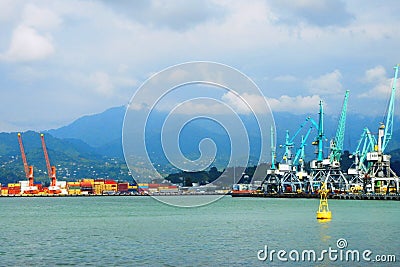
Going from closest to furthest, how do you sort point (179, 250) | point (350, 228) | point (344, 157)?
point (179, 250), point (350, 228), point (344, 157)

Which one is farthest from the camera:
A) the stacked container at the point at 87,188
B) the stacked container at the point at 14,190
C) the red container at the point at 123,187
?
the red container at the point at 123,187

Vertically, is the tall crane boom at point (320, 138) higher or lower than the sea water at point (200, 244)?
higher

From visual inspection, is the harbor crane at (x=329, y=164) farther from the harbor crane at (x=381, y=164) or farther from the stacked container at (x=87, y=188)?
the stacked container at (x=87, y=188)

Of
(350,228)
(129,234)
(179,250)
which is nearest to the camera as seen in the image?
(179,250)

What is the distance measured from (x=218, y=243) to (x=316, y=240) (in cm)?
495

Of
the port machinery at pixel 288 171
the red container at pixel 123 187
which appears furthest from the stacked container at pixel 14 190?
the port machinery at pixel 288 171

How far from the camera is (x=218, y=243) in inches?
1254

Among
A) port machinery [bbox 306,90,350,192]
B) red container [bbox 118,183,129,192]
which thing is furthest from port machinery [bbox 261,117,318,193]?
red container [bbox 118,183,129,192]

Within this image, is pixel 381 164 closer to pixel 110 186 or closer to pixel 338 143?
pixel 338 143

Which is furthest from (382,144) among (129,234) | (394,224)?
(129,234)

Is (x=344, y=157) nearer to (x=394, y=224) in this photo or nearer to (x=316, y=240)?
(x=394, y=224)

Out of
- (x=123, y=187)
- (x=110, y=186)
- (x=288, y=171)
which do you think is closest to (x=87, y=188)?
(x=110, y=186)

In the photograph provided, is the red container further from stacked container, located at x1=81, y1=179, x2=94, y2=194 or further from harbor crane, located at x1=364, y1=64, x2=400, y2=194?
harbor crane, located at x1=364, y1=64, x2=400, y2=194

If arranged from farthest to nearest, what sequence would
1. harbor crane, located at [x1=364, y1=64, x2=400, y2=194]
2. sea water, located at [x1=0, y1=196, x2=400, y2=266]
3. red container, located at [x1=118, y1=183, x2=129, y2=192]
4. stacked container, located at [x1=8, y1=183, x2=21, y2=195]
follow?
1. red container, located at [x1=118, y1=183, x2=129, y2=192]
2. stacked container, located at [x1=8, y1=183, x2=21, y2=195]
3. harbor crane, located at [x1=364, y1=64, x2=400, y2=194]
4. sea water, located at [x1=0, y1=196, x2=400, y2=266]
